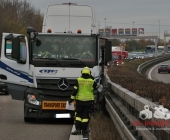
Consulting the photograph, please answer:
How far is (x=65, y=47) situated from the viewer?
15039 millimetres

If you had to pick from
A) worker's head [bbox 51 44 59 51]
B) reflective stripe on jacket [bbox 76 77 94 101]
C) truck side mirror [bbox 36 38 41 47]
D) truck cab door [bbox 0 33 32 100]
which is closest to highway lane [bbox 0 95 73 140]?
truck cab door [bbox 0 33 32 100]

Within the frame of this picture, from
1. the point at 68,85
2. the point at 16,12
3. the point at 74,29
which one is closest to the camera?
the point at 68,85

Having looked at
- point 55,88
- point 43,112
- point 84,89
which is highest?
point 84,89

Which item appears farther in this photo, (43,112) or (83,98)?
(43,112)

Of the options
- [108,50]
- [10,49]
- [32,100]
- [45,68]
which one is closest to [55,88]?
Result: [45,68]

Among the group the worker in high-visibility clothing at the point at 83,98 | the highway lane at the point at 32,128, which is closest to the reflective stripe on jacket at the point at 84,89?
the worker in high-visibility clothing at the point at 83,98

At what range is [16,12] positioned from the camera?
292 ft

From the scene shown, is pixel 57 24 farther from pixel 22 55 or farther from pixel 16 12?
pixel 16 12

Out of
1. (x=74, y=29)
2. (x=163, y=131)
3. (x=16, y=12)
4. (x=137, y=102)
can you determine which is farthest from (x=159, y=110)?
(x=16, y=12)

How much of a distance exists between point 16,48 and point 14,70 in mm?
1041

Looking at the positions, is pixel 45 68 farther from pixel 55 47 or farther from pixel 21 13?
pixel 21 13

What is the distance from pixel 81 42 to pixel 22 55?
179cm

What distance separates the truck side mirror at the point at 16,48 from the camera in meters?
14.1

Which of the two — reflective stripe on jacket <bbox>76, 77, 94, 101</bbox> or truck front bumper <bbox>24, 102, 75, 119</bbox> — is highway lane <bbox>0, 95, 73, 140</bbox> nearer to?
truck front bumper <bbox>24, 102, 75, 119</bbox>
